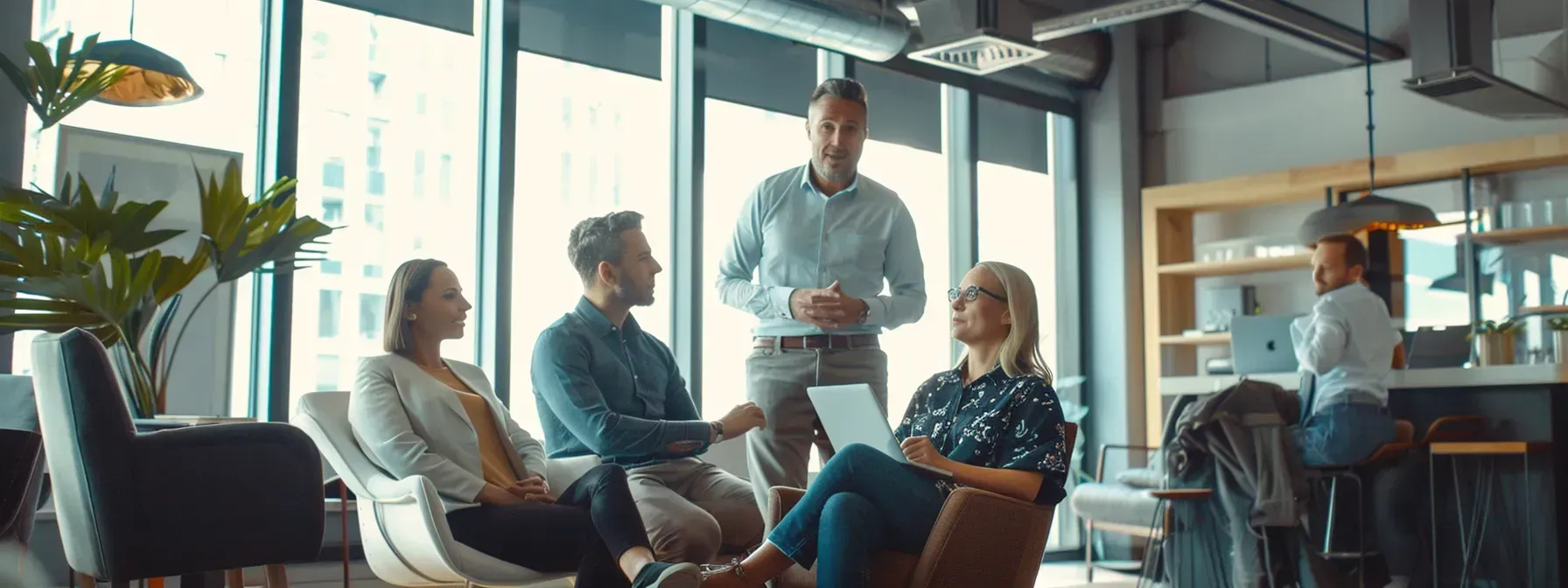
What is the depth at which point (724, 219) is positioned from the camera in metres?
6.32

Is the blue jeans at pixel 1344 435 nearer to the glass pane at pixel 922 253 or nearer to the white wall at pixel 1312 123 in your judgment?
the glass pane at pixel 922 253

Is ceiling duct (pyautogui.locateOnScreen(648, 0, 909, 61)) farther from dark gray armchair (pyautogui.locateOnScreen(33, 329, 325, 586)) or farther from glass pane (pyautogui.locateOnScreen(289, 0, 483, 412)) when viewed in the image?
dark gray armchair (pyautogui.locateOnScreen(33, 329, 325, 586))

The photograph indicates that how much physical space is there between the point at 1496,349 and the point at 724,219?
3.40 metres

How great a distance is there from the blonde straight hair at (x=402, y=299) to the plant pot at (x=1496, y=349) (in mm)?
4383

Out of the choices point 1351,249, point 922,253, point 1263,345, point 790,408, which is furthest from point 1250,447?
point 922,253

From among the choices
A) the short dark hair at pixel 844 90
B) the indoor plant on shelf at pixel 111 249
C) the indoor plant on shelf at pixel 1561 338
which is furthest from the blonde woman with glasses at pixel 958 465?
the indoor plant on shelf at pixel 1561 338

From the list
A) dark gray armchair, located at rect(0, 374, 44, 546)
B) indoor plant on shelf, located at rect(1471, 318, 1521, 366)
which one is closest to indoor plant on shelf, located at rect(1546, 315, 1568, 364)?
indoor plant on shelf, located at rect(1471, 318, 1521, 366)

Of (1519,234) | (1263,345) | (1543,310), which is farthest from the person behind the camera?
(1519,234)

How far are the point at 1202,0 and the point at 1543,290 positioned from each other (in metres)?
2.62

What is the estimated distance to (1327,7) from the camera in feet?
26.0

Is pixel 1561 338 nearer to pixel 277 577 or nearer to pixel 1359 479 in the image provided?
pixel 1359 479

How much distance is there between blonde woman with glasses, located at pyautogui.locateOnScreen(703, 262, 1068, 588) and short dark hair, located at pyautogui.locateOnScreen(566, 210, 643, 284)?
0.90 metres

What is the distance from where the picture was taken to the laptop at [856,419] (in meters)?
2.78

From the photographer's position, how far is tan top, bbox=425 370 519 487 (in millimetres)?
3219
